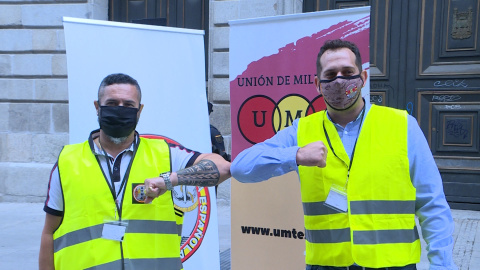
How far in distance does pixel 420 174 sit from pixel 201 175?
95 cm

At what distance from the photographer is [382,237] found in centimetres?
188

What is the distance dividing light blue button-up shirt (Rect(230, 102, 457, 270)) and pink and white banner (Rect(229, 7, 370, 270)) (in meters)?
1.43

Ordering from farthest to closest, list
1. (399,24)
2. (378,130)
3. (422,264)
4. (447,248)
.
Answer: (399,24), (422,264), (378,130), (447,248)

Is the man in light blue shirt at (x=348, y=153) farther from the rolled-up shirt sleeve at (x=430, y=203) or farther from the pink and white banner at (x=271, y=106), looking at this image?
the pink and white banner at (x=271, y=106)

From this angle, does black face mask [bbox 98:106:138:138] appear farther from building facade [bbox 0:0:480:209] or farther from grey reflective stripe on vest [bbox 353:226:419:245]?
building facade [bbox 0:0:480:209]

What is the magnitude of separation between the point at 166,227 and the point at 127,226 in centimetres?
18

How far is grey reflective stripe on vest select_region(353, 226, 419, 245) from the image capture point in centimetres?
187

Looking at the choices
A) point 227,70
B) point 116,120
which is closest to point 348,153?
point 116,120

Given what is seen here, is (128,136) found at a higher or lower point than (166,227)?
higher

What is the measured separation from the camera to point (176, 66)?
337 centimetres

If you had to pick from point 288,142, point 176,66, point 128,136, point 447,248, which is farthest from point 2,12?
point 447,248

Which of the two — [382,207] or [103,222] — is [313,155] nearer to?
[382,207]

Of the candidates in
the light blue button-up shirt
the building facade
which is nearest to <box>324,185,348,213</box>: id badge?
the light blue button-up shirt

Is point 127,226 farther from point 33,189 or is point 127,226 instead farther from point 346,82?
point 33,189
